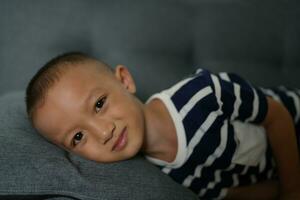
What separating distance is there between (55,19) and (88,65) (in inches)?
14.6

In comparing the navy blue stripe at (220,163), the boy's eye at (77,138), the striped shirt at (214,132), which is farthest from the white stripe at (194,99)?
the boy's eye at (77,138)

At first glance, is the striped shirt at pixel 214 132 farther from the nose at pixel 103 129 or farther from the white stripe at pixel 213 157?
the nose at pixel 103 129

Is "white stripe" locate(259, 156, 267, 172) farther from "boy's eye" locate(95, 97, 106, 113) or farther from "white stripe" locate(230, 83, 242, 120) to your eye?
"boy's eye" locate(95, 97, 106, 113)

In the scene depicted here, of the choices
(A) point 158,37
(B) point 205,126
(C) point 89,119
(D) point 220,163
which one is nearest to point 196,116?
(B) point 205,126

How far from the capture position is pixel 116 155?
805 millimetres

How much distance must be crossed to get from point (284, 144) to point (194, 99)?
0.24 metres

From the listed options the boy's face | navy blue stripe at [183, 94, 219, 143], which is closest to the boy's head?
the boy's face

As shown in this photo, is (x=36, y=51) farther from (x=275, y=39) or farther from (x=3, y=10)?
(x=275, y=39)

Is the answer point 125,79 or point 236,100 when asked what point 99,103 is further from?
point 236,100

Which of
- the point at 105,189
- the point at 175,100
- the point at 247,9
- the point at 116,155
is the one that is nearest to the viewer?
the point at 105,189

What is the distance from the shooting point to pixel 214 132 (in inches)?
36.1

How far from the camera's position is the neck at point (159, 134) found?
922mm

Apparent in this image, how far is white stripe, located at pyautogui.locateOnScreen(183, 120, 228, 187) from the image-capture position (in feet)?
3.02

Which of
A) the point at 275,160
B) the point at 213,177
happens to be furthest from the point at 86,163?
the point at 275,160
